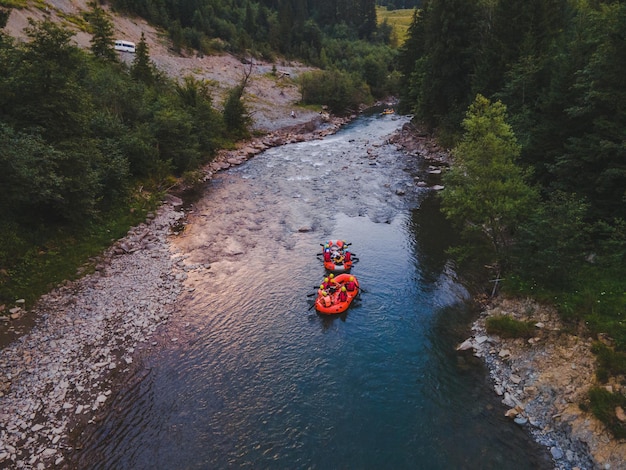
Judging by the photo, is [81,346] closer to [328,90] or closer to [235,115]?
[235,115]

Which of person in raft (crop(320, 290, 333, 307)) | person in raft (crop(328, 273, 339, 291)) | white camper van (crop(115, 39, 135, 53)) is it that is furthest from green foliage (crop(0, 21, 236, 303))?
white camper van (crop(115, 39, 135, 53))

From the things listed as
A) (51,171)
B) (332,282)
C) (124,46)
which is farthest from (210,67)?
(332,282)

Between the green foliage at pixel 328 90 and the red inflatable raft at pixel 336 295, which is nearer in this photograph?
the red inflatable raft at pixel 336 295

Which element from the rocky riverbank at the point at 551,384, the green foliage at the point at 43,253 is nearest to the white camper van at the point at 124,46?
the green foliage at the point at 43,253

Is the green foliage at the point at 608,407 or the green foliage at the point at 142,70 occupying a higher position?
the green foliage at the point at 142,70

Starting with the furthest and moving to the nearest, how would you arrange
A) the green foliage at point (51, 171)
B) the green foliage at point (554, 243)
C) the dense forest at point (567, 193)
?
1. the green foliage at point (51, 171)
2. the green foliage at point (554, 243)
3. the dense forest at point (567, 193)

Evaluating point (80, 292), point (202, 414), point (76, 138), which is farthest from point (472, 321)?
point (76, 138)

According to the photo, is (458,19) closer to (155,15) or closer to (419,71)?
(419,71)

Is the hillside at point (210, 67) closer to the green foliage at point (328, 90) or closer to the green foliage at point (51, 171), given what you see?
the green foliage at point (328, 90)
